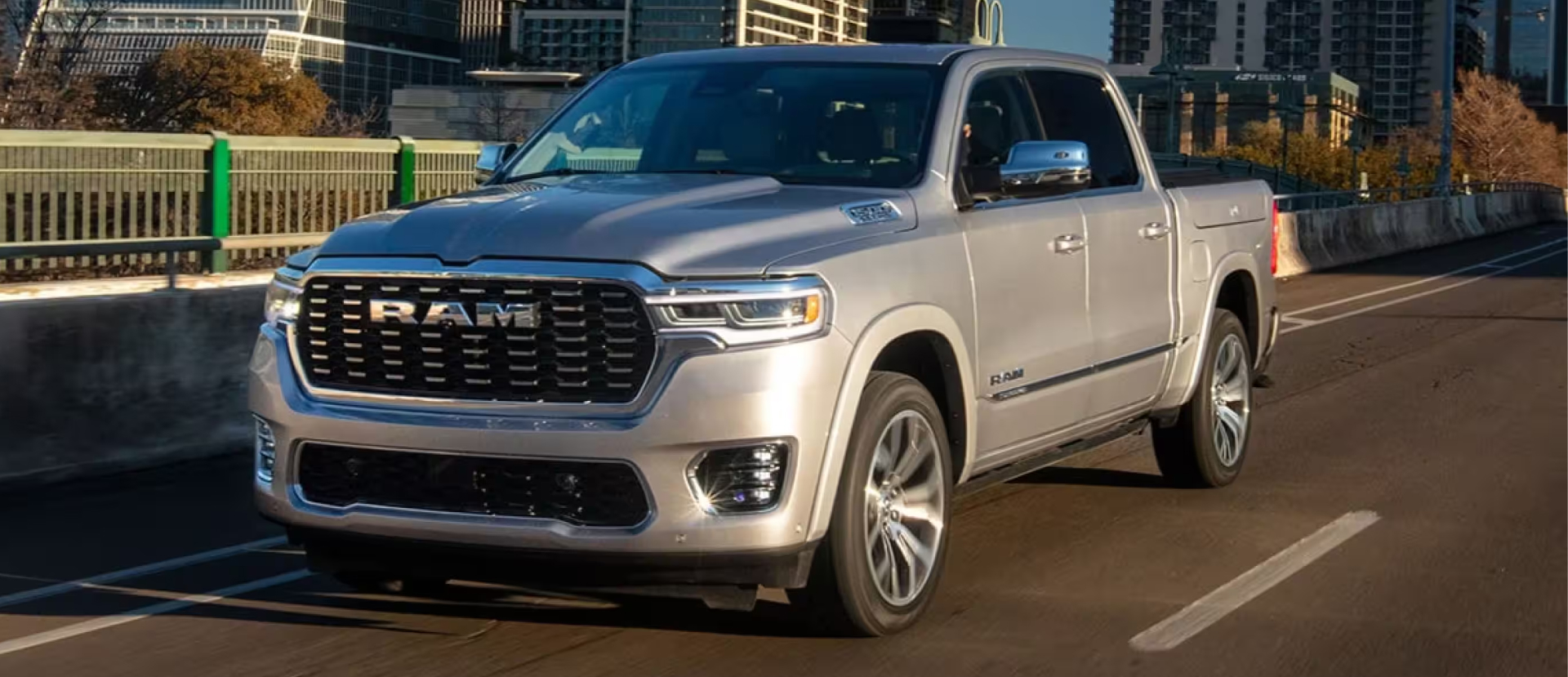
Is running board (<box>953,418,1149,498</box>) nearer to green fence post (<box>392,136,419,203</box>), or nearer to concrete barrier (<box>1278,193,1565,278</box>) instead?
green fence post (<box>392,136,419,203</box>)

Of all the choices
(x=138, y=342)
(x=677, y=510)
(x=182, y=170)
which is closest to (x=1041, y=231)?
(x=677, y=510)

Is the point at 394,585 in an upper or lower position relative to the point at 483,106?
lower

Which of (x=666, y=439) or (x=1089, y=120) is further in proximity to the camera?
(x=1089, y=120)

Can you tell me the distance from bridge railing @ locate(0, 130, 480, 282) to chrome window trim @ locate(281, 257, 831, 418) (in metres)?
7.86

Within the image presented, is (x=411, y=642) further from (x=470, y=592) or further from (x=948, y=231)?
(x=948, y=231)

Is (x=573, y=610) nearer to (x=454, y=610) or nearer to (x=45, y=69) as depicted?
(x=454, y=610)

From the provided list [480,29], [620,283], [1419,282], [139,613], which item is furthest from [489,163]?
[480,29]

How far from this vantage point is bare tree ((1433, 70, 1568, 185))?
139 m

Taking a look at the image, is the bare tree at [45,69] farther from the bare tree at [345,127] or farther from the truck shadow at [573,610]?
the truck shadow at [573,610]

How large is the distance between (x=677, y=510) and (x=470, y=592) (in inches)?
63.9

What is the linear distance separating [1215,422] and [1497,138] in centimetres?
13868

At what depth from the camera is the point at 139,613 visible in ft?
22.0

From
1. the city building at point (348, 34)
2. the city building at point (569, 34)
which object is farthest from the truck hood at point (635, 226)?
the city building at point (348, 34)

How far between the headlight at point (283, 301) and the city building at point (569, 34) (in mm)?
95559
